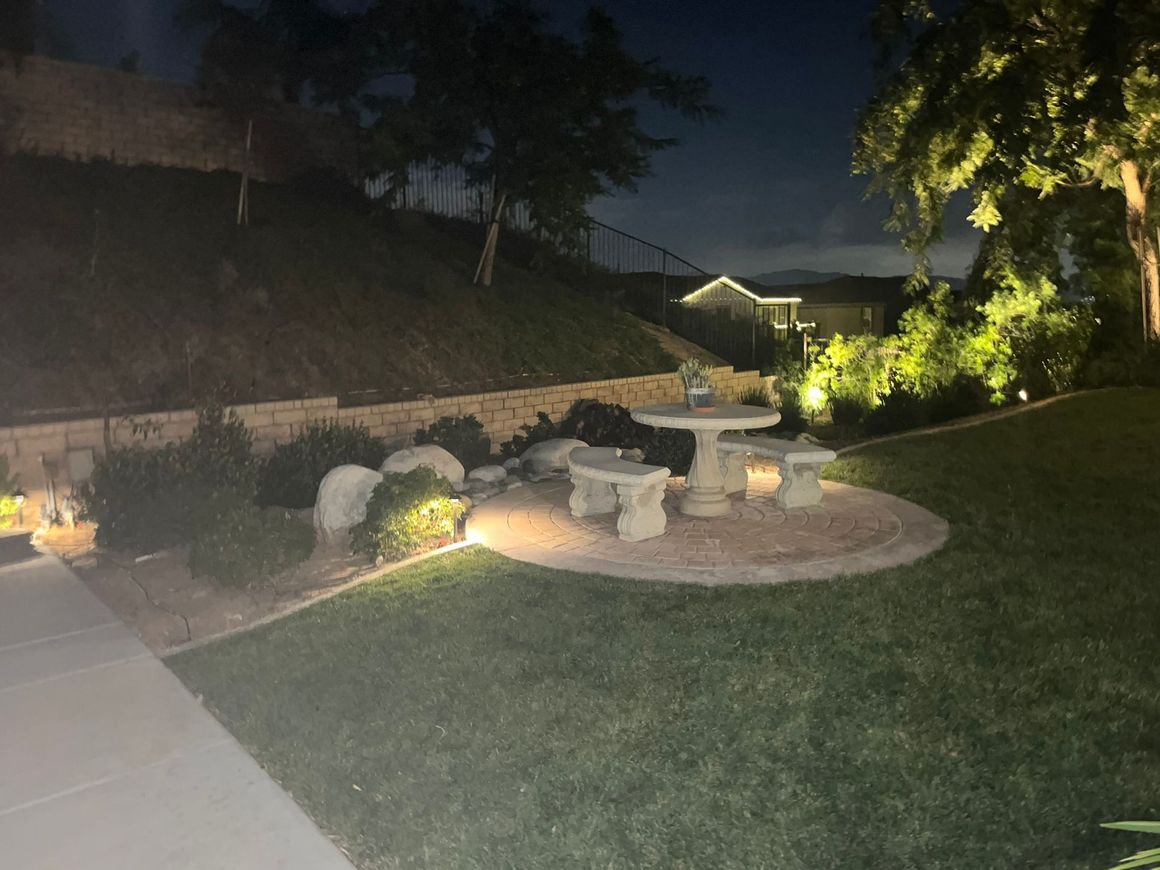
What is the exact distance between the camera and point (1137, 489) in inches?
307

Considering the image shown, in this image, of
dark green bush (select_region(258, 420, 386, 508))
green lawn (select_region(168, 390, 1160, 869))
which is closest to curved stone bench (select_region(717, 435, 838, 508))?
green lawn (select_region(168, 390, 1160, 869))

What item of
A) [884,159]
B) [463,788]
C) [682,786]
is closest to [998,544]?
[682,786]

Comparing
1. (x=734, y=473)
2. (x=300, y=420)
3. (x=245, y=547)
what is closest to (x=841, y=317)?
(x=734, y=473)

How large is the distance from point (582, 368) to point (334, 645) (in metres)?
9.02

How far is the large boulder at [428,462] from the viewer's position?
7.79m

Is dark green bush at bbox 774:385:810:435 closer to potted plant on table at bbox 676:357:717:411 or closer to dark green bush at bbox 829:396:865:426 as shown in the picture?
dark green bush at bbox 829:396:865:426

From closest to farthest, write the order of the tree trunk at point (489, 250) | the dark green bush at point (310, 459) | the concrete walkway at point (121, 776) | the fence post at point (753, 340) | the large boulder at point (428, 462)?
the concrete walkway at point (121, 776), the dark green bush at point (310, 459), the large boulder at point (428, 462), the tree trunk at point (489, 250), the fence post at point (753, 340)

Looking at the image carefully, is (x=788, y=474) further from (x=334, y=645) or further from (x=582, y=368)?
(x=582, y=368)

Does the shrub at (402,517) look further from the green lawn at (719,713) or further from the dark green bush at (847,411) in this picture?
the dark green bush at (847,411)

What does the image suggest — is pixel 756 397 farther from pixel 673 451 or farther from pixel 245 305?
pixel 245 305

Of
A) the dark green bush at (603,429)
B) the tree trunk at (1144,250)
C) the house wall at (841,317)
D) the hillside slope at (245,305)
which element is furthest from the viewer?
the house wall at (841,317)

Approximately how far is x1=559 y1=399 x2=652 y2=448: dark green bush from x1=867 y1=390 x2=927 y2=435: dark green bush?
421 cm

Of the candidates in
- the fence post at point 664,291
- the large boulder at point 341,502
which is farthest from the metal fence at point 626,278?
the large boulder at point 341,502

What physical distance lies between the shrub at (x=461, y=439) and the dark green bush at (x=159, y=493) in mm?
2321
